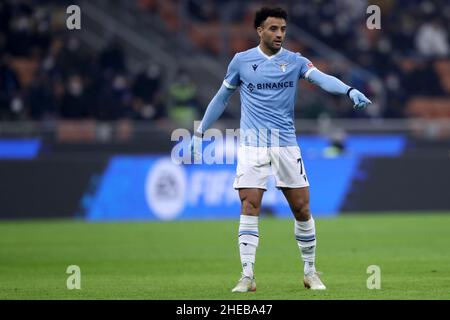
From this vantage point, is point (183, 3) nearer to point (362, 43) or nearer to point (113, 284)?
point (362, 43)

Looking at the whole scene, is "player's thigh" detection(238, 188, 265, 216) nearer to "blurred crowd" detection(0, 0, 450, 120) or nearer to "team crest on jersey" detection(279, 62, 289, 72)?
"team crest on jersey" detection(279, 62, 289, 72)

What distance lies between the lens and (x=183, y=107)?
29.1 metres

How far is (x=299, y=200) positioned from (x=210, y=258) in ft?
16.1

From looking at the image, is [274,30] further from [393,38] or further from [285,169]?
[393,38]

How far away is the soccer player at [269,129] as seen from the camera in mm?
10711

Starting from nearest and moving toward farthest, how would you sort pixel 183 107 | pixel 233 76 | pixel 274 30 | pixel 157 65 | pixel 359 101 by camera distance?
pixel 359 101
pixel 274 30
pixel 233 76
pixel 183 107
pixel 157 65

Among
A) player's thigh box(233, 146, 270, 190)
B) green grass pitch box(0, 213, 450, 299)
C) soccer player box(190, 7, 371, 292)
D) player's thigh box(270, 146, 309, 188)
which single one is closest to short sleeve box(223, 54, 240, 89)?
soccer player box(190, 7, 371, 292)

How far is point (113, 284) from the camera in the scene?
11.6m

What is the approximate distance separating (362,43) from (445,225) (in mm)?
12813

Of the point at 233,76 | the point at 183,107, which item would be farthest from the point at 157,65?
the point at 233,76

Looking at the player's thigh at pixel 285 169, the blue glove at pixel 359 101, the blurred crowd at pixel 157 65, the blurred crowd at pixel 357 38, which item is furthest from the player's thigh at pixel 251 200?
the blurred crowd at pixel 357 38

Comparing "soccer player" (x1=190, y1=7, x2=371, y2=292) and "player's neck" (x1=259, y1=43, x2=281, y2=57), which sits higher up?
"player's neck" (x1=259, y1=43, x2=281, y2=57)

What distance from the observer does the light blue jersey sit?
10766 millimetres

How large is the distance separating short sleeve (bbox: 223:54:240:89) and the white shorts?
2.21 feet
